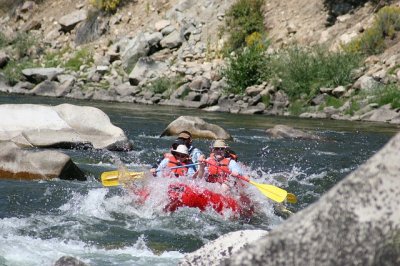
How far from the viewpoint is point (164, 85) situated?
29875mm

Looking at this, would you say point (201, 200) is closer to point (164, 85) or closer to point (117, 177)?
point (117, 177)

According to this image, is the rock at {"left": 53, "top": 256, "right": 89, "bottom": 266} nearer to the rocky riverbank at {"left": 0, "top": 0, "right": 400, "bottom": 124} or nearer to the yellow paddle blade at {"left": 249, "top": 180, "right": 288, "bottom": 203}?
the yellow paddle blade at {"left": 249, "top": 180, "right": 288, "bottom": 203}

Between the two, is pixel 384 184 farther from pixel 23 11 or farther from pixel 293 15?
pixel 23 11

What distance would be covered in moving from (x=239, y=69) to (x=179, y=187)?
58.2 feet

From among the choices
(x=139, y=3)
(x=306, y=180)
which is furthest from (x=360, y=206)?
(x=139, y=3)

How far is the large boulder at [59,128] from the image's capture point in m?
15.3

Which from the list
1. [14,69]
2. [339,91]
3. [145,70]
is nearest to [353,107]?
[339,91]

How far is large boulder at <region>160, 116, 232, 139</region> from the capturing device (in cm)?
1819

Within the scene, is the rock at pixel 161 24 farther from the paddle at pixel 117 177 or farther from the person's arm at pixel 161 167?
the person's arm at pixel 161 167

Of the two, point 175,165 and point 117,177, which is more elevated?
point 175,165

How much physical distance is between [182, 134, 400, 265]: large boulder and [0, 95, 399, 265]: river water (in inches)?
166

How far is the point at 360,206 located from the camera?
281 centimetres

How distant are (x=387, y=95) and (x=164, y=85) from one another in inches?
390

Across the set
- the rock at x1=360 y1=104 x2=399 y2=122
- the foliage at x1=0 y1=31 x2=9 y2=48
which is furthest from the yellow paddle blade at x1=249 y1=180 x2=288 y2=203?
the foliage at x1=0 y1=31 x2=9 y2=48
